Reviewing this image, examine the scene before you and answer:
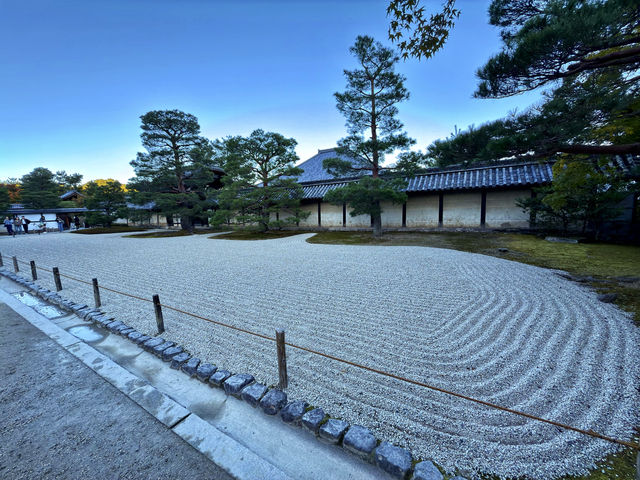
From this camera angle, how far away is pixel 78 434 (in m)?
1.98

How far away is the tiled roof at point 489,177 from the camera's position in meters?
10.5

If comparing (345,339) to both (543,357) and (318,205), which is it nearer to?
(543,357)

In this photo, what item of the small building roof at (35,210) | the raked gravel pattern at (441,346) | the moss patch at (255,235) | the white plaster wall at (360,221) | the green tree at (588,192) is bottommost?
the raked gravel pattern at (441,346)

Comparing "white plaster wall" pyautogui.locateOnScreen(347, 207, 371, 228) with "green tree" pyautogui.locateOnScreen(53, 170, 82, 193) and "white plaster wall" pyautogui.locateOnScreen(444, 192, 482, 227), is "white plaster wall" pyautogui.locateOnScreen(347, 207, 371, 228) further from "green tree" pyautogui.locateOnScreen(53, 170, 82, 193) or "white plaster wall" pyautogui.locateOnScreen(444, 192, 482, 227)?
"green tree" pyautogui.locateOnScreen(53, 170, 82, 193)

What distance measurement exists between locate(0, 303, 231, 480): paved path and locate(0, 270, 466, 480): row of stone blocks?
0.51 m

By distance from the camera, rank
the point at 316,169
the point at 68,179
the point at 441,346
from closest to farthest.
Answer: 1. the point at 441,346
2. the point at 316,169
3. the point at 68,179

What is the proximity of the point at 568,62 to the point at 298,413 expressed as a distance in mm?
5630

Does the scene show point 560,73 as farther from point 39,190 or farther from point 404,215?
point 39,190

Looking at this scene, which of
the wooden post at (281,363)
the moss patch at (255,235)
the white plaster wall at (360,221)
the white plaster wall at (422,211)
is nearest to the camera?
the wooden post at (281,363)

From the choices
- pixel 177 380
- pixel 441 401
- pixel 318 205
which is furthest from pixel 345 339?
pixel 318 205

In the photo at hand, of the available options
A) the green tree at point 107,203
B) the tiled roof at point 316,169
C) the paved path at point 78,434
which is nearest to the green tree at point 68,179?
the green tree at point 107,203

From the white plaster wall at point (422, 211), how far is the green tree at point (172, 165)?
1331 centimetres

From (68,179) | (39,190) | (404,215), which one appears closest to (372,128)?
(404,215)

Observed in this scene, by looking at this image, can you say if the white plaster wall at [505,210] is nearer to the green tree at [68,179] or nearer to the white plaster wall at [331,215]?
the white plaster wall at [331,215]
